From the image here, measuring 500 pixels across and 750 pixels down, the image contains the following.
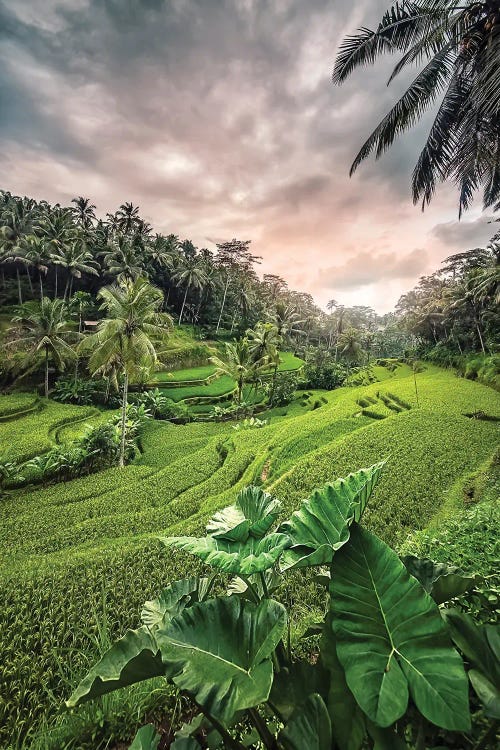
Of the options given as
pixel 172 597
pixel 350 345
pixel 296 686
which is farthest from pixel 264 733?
pixel 350 345

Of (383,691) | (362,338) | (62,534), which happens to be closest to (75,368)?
(62,534)

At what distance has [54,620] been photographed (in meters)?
3.74

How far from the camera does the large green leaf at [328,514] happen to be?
135cm

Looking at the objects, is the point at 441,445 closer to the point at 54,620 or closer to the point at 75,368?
the point at 54,620

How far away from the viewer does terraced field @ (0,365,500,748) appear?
339 centimetres

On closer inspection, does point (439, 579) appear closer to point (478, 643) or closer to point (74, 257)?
point (478, 643)

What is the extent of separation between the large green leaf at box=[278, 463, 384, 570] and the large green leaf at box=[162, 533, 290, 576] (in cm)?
8

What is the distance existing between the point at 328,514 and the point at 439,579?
448 millimetres

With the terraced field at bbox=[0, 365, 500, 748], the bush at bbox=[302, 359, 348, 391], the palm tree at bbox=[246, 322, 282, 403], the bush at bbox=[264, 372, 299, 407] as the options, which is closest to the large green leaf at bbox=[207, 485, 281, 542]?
the terraced field at bbox=[0, 365, 500, 748]

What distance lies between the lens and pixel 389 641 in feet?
3.53

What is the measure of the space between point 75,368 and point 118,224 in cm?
1990

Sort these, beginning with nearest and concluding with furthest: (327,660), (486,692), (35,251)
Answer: (486,692) < (327,660) < (35,251)

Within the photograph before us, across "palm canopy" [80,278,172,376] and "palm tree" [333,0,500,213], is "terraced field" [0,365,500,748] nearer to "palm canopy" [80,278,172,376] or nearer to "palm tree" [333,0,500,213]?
"palm canopy" [80,278,172,376]

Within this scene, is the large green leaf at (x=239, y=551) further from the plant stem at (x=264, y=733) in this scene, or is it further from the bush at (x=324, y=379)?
the bush at (x=324, y=379)
